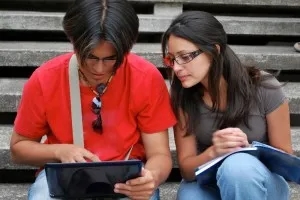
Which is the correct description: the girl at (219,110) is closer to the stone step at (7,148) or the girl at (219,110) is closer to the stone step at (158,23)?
the stone step at (7,148)

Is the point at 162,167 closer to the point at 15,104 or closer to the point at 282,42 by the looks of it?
the point at 15,104

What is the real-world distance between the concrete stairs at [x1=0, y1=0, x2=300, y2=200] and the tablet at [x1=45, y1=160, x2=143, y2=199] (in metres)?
0.82

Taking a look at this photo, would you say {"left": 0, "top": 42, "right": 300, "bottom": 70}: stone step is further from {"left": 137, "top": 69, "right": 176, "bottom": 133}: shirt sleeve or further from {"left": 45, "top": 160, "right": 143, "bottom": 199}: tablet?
{"left": 45, "top": 160, "right": 143, "bottom": 199}: tablet

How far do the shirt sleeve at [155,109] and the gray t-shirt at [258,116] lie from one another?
17 cm

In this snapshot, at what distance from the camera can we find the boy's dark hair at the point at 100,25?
2.14 metres

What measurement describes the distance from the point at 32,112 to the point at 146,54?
4.20ft

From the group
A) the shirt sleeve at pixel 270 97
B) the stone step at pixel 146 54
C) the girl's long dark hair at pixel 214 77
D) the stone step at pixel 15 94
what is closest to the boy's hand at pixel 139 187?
the girl's long dark hair at pixel 214 77

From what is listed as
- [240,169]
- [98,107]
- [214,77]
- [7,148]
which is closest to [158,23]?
[7,148]

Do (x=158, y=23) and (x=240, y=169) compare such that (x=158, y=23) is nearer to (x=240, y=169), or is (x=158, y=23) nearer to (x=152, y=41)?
(x=152, y=41)

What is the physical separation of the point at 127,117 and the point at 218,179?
447 millimetres

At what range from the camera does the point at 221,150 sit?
2354 millimetres

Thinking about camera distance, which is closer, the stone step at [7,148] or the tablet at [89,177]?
the tablet at [89,177]

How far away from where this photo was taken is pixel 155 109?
2436 millimetres

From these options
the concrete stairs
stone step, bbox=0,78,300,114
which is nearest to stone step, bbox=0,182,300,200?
the concrete stairs
